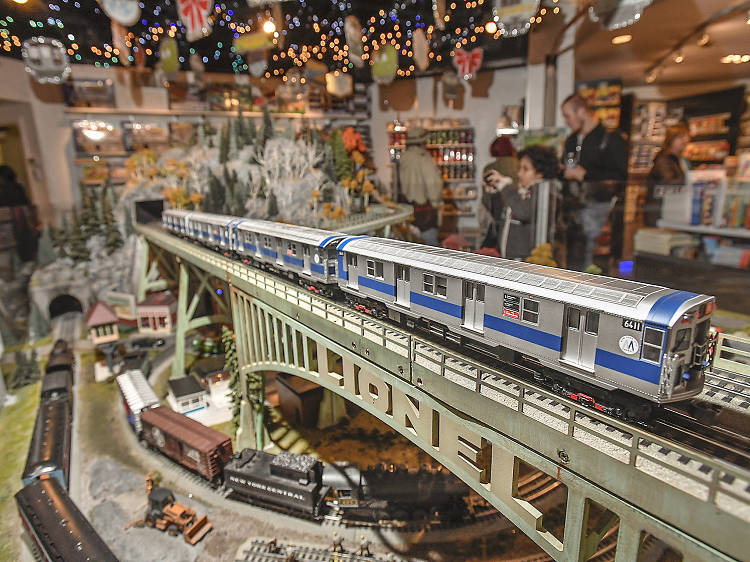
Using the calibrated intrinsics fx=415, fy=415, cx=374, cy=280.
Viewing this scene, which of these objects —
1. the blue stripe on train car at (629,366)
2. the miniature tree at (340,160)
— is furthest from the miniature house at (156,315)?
the blue stripe on train car at (629,366)

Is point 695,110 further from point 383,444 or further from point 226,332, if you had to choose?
point 226,332

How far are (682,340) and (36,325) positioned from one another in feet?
140

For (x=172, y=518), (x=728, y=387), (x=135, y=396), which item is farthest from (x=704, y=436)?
(x=135, y=396)

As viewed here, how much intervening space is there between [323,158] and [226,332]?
937 inches

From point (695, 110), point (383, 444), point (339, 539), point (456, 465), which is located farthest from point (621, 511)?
point (695, 110)

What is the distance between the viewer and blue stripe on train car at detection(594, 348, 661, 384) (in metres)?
6.77

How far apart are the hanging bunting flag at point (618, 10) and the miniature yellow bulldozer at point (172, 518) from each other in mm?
22998

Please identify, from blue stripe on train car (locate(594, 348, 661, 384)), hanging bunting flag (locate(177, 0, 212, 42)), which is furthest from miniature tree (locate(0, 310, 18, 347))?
blue stripe on train car (locate(594, 348, 661, 384))

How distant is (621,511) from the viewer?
5852mm

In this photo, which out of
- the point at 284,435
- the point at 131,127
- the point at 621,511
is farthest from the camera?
the point at 131,127

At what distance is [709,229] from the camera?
15438 mm

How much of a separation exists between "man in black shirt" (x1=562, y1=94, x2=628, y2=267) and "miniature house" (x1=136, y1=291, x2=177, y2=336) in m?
30.8

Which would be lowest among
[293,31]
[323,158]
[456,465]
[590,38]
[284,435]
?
[284,435]

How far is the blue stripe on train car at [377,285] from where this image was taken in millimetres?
12438
